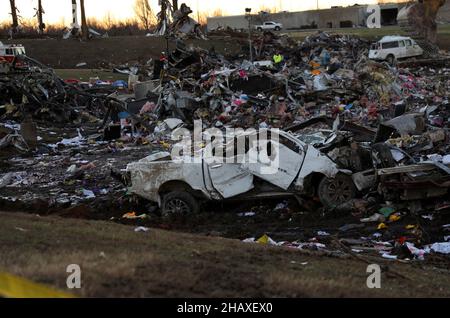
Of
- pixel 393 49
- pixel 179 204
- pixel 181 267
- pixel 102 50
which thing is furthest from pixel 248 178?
pixel 102 50

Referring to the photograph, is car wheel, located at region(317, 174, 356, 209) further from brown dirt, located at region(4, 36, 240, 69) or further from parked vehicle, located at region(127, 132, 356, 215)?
brown dirt, located at region(4, 36, 240, 69)

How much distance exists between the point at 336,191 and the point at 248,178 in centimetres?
150

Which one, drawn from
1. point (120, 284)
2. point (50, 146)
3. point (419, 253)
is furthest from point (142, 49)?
point (120, 284)

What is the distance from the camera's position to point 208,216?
426 inches

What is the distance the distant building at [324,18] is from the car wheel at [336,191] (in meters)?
67.0

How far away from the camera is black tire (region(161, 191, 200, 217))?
10.9m

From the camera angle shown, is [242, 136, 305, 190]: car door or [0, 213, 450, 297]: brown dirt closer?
[0, 213, 450, 297]: brown dirt

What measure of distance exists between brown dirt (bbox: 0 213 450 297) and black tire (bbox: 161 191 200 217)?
3.11 meters

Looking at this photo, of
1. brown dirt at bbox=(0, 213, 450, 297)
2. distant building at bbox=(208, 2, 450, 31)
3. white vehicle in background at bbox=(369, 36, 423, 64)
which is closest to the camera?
brown dirt at bbox=(0, 213, 450, 297)

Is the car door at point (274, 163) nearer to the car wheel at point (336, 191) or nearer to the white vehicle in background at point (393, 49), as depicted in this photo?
the car wheel at point (336, 191)

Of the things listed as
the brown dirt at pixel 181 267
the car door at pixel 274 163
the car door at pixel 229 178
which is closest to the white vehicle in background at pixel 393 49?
the car door at pixel 274 163

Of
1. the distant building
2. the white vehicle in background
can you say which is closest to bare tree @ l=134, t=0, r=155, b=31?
the distant building
